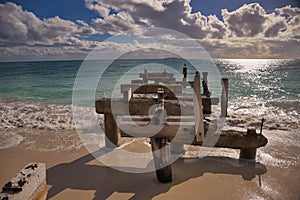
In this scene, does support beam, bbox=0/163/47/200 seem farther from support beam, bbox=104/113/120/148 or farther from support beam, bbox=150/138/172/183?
support beam, bbox=104/113/120/148

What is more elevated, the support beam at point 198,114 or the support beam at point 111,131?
the support beam at point 198,114

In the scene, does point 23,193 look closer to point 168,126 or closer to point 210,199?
point 168,126

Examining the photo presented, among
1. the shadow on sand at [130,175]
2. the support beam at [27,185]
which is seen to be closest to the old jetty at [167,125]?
the shadow on sand at [130,175]

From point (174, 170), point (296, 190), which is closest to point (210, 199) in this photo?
point (174, 170)

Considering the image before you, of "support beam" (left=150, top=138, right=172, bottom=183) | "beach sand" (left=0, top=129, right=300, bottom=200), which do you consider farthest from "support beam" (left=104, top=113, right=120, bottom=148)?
"support beam" (left=150, top=138, right=172, bottom=183)

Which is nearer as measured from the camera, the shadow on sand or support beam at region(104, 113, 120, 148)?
the shadow on sand

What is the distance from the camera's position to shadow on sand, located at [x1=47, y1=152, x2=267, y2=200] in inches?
194

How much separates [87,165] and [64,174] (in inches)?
27.8

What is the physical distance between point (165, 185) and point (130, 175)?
1.02 m

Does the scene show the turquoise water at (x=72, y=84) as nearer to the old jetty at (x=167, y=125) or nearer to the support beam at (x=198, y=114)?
the old jetty at (x=167, y=125)

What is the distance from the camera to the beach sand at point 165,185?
476 centimetres

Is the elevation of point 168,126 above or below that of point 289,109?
above

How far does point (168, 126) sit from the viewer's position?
468cm

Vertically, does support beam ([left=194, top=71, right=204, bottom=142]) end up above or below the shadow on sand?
above
